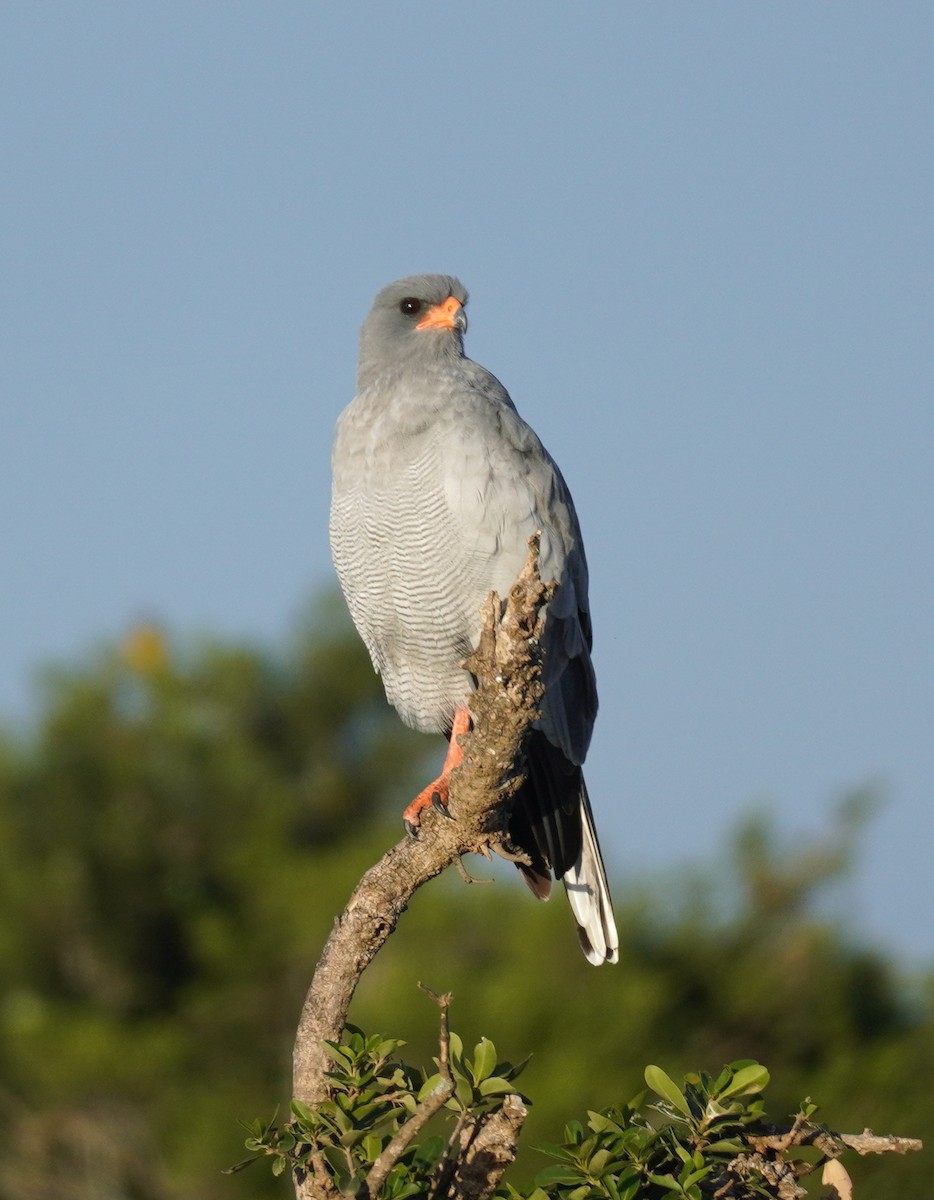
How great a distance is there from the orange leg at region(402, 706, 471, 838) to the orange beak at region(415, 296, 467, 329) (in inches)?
64.8

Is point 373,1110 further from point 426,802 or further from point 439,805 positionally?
point 426,802

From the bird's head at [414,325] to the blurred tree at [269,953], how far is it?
816 centimetres

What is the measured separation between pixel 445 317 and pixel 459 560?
4.57ft

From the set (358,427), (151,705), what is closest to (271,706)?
(151,705)

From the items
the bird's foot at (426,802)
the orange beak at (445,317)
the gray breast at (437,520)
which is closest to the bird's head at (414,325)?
the orange beak at (445,317)

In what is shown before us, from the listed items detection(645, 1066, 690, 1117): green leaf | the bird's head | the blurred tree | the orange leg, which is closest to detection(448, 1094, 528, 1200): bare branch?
detection(645, 1066, 690, 1117): green leaf

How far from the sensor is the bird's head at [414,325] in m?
5.81

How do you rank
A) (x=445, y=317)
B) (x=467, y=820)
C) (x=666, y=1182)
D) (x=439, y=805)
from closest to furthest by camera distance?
(x=666, y=1182), (x=467, y=820), (x=439, y=805), (x=445, y=317)

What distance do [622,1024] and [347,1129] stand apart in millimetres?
11529

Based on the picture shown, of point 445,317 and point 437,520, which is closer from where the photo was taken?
point 437,520

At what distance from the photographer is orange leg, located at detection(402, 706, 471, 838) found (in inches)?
183

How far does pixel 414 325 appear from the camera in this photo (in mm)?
5992

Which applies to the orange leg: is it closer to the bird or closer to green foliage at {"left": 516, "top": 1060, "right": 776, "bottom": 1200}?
the bird

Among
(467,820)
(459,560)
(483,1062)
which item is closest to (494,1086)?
(483,1062)
